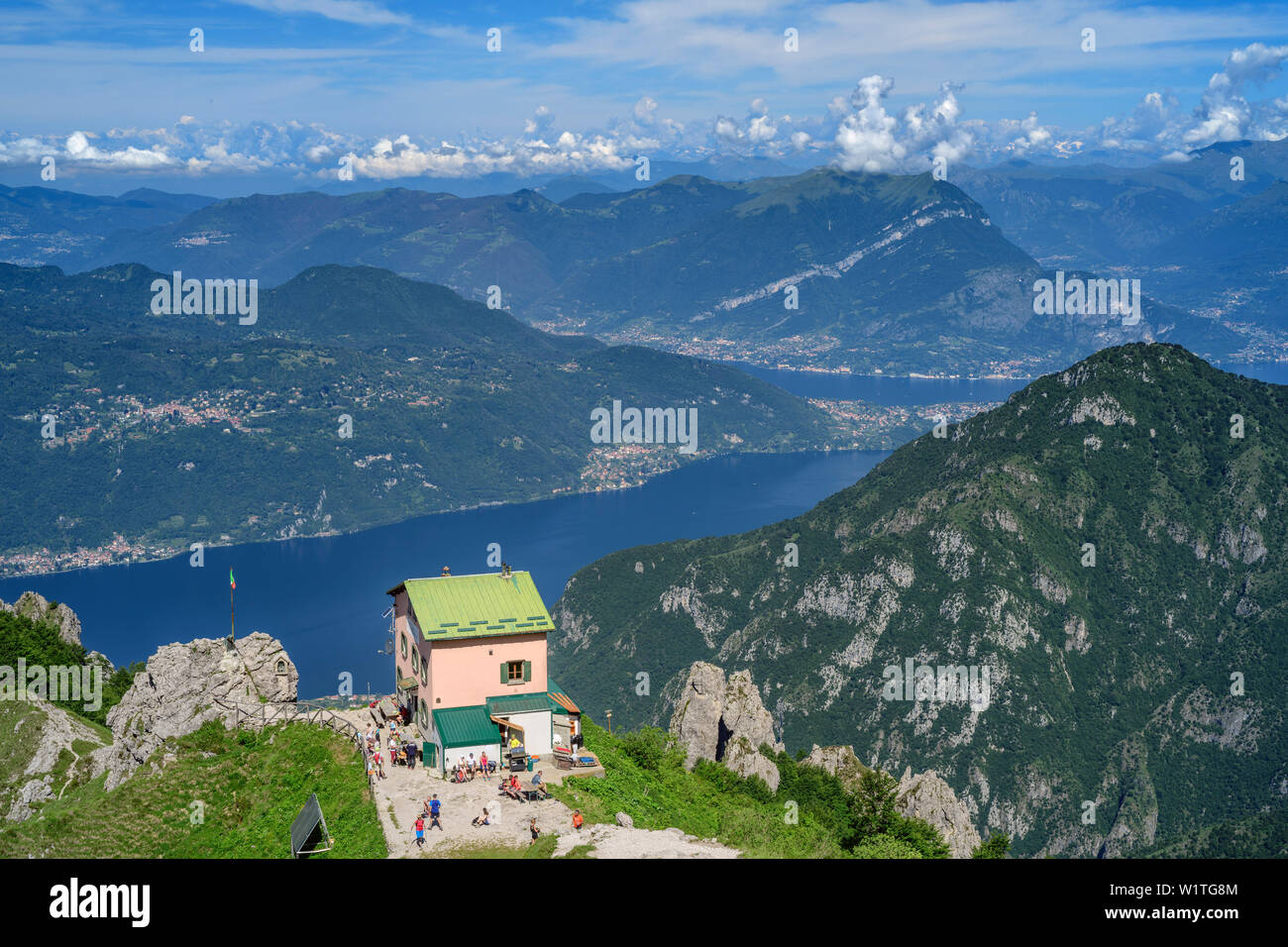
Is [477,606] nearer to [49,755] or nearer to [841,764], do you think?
[49,755]

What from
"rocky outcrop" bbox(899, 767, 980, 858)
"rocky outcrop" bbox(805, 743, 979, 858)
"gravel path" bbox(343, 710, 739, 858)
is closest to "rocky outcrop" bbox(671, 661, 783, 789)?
"rocky outcrop" bbox(805, 743, 979, 858)

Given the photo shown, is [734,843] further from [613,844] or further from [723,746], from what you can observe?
[723,746]

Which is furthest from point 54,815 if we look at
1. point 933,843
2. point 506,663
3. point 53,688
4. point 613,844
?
point 933,843

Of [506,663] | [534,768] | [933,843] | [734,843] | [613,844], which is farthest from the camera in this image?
[933,843]

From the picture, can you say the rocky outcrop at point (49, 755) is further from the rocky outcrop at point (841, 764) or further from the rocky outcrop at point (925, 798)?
the rocky outcrop at point (925, 798)

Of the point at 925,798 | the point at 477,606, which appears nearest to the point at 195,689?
the point at 477,606
